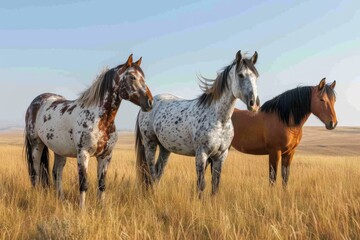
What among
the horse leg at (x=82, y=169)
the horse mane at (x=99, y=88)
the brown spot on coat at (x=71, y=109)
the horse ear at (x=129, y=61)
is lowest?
the horse leg at (x=82, y=169)

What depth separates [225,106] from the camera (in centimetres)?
534

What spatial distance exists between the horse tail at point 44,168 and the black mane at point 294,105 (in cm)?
479

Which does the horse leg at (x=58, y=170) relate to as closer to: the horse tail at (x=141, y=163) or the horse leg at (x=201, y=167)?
the horse tail at (x=141, y=163)

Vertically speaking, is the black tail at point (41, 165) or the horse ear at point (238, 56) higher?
the horse ear at point (238, 56)

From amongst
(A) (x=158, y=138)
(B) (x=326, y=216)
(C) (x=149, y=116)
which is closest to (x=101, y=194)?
(A) (x=158, y=138)

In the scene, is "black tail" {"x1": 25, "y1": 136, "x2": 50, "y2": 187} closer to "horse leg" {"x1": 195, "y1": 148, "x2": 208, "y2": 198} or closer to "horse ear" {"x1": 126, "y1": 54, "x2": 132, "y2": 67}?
"horse ear" {"x1": 126, "y1": 54, "x2": 132, "y2": 67}

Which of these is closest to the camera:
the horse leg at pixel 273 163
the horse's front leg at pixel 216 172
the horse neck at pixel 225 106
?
the horse neck at pixel 225 106

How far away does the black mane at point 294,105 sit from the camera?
22.4 feet

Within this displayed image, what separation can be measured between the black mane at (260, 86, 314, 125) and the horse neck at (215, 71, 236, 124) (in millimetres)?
2034

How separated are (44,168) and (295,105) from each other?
5209 millimetres

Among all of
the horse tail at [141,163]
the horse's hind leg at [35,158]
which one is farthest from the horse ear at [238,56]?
the horse's hind leg at [35,158]

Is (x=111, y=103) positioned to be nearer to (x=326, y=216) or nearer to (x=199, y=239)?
(x=199, y=239)

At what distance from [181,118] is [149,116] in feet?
4.07

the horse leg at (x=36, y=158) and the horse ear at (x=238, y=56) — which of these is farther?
the horse leg at (x=36, y=158)
